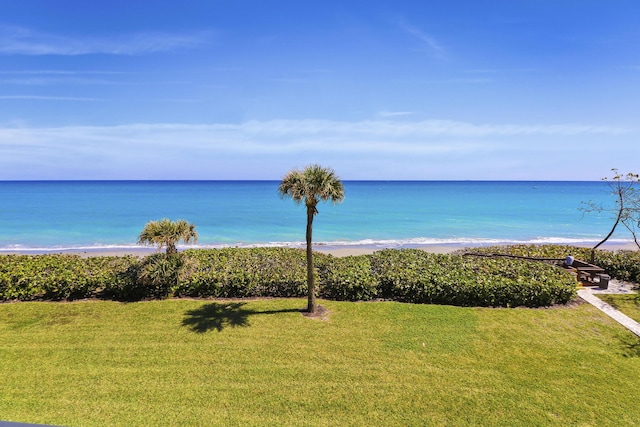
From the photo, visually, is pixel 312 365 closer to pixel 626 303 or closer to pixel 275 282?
pixel 275 282

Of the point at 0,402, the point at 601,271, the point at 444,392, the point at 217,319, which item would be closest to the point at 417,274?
the point at 444,392

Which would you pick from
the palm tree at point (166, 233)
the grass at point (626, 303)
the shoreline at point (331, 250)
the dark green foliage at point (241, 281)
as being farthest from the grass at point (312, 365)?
the shoreline at point (331, 250)

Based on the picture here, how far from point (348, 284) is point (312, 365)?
4.84m

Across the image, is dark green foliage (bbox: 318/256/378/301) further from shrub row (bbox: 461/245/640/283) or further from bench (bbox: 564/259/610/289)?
shrub row (bbox: 461/245/640/283)

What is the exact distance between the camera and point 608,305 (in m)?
13.5

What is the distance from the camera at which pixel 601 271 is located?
16.5m

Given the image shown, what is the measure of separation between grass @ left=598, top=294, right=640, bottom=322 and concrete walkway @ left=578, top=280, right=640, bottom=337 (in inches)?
9.7

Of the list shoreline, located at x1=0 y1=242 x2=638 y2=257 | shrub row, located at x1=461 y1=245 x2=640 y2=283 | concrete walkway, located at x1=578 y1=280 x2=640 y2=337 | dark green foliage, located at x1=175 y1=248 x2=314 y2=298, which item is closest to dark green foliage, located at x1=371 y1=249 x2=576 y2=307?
concrete walkway, located at x1=578 y1=280 x2=640 y2=337

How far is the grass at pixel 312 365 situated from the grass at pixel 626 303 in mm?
1441

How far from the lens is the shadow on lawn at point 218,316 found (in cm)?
1124

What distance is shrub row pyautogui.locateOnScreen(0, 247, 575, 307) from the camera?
13.2 m

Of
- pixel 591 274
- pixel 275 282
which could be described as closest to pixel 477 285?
pixel 591 274

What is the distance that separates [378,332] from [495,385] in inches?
140

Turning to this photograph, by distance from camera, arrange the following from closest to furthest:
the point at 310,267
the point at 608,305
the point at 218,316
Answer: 1. the point at 218,316
2. the point at 310,267
3. the point at 608,305
